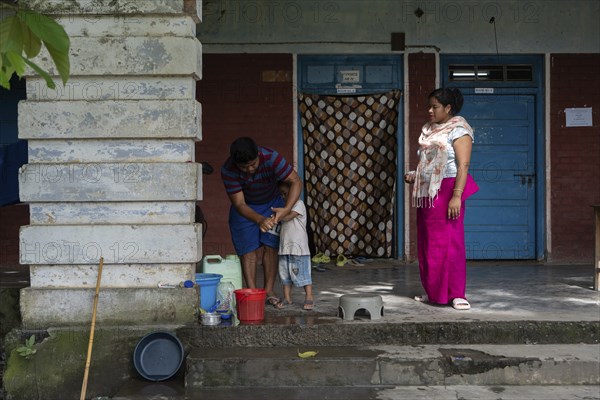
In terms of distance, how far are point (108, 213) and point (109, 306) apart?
2.25 feet

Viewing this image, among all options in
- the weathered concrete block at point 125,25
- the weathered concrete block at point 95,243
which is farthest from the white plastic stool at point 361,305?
the weathered concrete block at point 125,25

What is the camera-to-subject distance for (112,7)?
5879 mm

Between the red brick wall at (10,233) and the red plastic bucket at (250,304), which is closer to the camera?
the red plastic bucket at (250,304)

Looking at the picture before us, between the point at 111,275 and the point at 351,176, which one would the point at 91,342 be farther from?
the point at 351,176

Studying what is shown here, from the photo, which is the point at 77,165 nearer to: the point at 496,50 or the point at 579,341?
the point at 579,341

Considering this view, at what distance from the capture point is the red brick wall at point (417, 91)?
1012 cm

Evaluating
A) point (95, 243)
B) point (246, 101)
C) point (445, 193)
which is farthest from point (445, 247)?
point (246, 101)

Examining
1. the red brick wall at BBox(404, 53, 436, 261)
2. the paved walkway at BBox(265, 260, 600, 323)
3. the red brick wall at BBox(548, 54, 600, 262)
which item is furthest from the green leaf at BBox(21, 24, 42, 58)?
the red brick wall at BBox(548, 54, 600, 262)

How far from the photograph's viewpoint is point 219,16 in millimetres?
10078

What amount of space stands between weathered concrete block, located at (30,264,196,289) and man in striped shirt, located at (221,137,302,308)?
864 mm

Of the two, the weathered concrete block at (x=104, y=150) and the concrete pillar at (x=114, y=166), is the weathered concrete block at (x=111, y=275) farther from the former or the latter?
the weathered concrete block at (x=104, y=150)

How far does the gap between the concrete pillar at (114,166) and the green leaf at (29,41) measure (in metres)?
3.55

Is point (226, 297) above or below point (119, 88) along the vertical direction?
below

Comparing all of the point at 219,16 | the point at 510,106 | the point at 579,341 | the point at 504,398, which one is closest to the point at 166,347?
the point at 504,398
